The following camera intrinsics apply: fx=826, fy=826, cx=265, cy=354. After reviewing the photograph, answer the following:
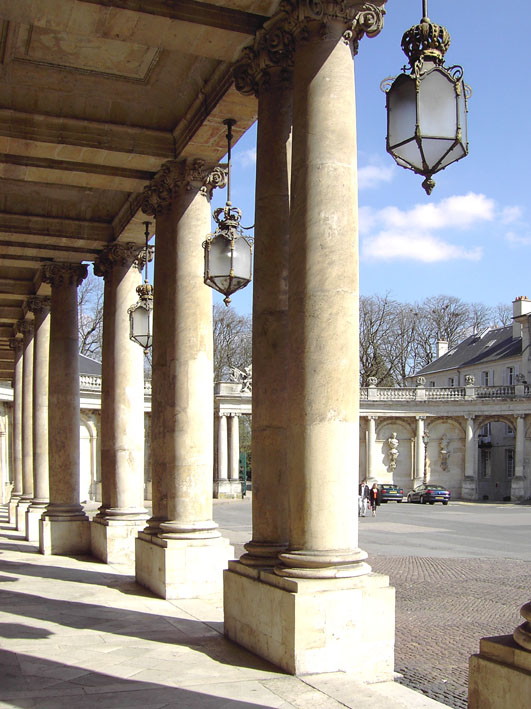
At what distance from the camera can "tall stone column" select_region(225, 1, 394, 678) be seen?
8.62m

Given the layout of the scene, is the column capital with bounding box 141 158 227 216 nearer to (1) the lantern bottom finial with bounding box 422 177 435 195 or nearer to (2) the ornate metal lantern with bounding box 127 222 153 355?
(2) the ornate metal lantern with bounding box 127 222 153 355

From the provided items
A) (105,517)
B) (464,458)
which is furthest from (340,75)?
(464,458)

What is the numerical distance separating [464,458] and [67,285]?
5398cm

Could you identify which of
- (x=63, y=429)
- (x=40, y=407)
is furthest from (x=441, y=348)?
(x=63, y=429)

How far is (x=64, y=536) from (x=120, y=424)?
12.3ft

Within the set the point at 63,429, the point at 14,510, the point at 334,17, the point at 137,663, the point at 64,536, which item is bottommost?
the point at 14,510

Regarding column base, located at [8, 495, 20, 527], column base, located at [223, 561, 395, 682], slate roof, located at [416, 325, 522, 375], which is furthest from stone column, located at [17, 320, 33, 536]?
slate roof, located at [416, 325, 522, 375]

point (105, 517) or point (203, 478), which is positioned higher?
point (203, 478)

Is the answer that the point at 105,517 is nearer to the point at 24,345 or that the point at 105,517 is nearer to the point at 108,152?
the point at 108,152

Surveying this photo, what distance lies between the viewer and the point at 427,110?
637cm

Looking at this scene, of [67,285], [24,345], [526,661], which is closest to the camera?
[526,661]

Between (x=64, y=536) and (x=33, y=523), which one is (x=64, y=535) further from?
(x=33, y=523)

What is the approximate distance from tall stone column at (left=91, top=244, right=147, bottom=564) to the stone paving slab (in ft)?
13.9

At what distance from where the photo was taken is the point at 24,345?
1254 inches
